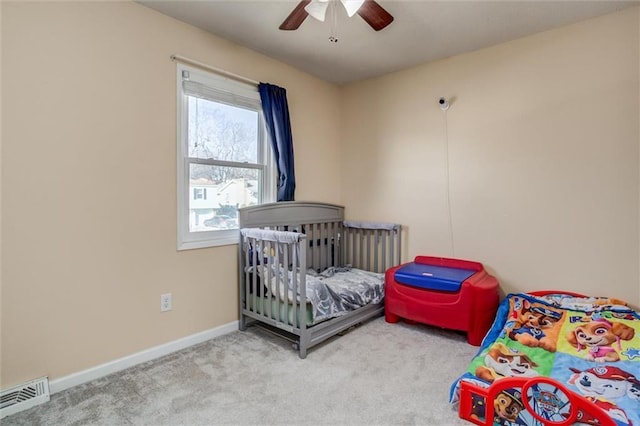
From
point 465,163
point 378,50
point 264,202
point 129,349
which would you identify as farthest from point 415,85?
point 129,349

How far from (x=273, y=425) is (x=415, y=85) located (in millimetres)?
2965

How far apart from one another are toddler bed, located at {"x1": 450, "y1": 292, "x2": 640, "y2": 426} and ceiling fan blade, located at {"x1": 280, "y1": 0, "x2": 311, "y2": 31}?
2.09m

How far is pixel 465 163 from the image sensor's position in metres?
2.96

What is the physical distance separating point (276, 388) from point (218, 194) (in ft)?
4.94

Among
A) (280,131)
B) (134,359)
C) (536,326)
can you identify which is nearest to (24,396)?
(134,359)

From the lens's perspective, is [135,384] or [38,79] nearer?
[38,79]

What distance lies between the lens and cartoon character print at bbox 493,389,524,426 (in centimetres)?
152

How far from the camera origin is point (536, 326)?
2.20 m

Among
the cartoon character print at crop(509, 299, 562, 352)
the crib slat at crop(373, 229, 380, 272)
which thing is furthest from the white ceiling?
the cartoon character print at crop(509, 299, 562, 352)

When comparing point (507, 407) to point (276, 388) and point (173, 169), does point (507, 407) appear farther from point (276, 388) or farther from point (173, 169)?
point (173, 169)

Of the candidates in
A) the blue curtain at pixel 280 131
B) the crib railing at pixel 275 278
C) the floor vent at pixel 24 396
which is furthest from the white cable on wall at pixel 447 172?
the floor vent at pixel 24 396

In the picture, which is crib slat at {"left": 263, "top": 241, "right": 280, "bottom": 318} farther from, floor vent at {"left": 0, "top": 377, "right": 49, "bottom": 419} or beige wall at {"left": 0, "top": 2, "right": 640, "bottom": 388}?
floor vent at {"left": 0, "top": 377, "right": 49, "bottom": 419}

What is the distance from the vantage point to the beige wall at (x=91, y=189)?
5.78 feet

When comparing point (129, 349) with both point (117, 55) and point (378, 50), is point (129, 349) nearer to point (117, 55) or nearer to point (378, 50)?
point (117, 55)
